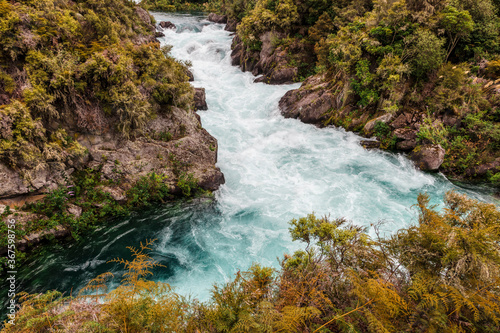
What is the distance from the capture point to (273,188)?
46.0 ft

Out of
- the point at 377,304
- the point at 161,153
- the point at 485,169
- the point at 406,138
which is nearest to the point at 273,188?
the point at 161,153

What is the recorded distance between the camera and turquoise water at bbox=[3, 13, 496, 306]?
363 inches

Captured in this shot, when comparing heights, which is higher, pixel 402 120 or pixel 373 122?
pixel 402 120

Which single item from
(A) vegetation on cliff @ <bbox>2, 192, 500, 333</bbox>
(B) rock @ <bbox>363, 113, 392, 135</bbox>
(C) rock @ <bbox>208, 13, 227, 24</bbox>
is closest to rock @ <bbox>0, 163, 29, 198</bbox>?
(A) vegetation on cliff @ <bbox>2, 192, 500, 333</bbox>

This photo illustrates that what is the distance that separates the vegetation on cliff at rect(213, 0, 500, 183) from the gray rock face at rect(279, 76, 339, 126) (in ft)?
0.38

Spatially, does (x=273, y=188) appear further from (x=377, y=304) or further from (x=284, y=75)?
(x=284, y=75)

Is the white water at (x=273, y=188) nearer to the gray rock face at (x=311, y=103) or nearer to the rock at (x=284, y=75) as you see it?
the gray rock face at (x=311, y=103)

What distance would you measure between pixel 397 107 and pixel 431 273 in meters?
14.4

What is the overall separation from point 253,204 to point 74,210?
26.4ft

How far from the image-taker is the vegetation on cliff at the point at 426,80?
14.3m

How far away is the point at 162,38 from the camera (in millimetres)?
30406

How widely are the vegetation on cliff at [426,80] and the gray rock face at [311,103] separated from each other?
0.12 m

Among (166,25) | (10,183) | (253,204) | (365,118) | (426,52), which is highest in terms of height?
(426,52)

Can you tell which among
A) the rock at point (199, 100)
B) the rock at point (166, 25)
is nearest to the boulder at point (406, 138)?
the rock at point (199, 100)
